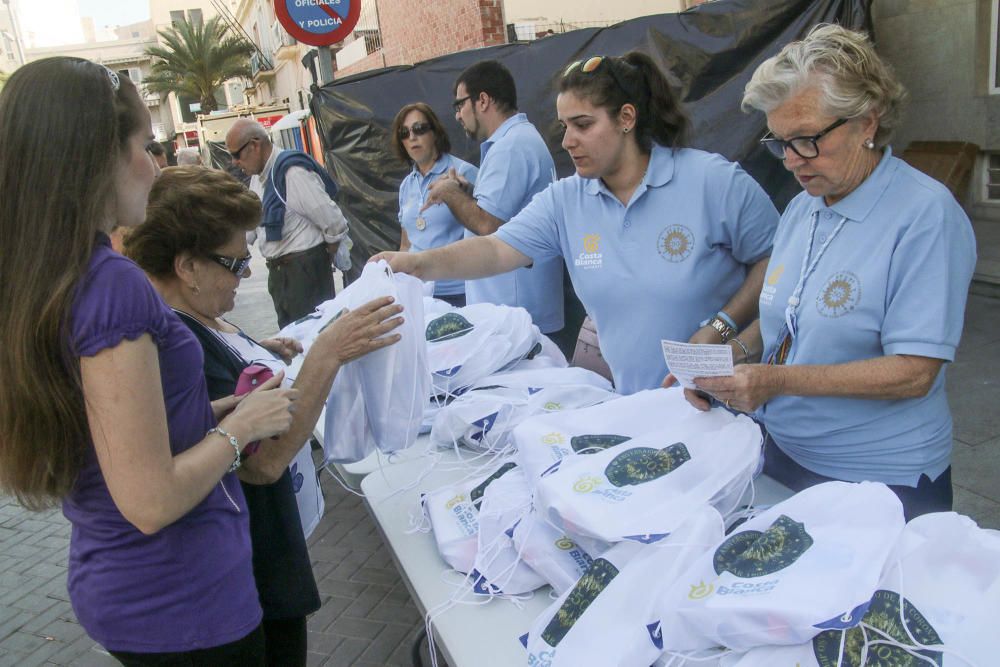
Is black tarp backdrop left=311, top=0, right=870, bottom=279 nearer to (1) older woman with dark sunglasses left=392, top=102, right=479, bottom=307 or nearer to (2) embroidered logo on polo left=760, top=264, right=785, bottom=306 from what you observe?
(1) older woman with dark sunglasses left=392, top=102, right=479, bottom=307

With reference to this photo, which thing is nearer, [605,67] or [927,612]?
[927,612]

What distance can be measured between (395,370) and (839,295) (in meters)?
1.09

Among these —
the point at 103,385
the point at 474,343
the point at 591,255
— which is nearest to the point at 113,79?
the point at 103,385

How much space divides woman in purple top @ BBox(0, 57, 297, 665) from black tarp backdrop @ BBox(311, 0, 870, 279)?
14.0 ft

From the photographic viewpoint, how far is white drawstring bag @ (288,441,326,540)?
1956mm

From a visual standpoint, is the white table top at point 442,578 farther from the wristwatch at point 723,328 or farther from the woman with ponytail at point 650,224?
the woman with ponytail at point 650,224

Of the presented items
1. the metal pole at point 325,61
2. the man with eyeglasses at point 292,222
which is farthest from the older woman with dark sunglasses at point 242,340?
the metal pole at point 325,61

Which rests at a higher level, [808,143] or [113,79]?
[113,79]

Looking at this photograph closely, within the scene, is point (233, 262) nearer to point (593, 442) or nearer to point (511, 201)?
point (593, 442)

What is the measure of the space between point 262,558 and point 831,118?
1601 mm

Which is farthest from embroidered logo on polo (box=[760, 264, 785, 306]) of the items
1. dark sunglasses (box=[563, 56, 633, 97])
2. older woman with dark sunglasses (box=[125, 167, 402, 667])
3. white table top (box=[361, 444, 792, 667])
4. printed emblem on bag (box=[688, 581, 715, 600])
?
older woman with dark sunglasses (box=[125, 167, 402, 667])

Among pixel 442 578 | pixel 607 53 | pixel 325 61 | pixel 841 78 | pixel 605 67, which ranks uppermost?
pixel 325 61

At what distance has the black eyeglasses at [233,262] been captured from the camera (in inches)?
→ 68.5

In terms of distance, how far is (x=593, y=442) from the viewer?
1.73 m
